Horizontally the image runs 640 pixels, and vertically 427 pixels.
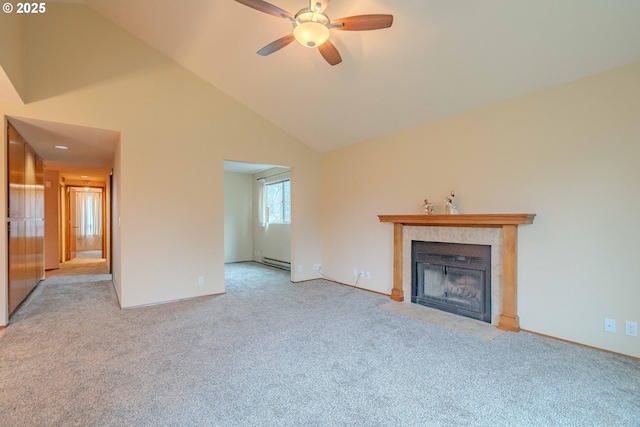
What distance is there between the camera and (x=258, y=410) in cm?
180

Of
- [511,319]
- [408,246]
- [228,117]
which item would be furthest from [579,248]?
[228,117]

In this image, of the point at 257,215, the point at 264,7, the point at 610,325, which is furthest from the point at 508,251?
the point at 257,215

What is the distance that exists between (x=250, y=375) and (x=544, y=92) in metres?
3.72

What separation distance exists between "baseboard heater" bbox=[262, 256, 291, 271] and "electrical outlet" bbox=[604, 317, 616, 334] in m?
5.10

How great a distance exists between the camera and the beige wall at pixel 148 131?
11.1 ft

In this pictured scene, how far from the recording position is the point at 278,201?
7258 millimetres

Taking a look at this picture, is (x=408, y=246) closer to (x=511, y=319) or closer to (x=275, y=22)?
(x=511, y=319)

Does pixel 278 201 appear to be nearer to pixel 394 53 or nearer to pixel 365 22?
pixel 394 53

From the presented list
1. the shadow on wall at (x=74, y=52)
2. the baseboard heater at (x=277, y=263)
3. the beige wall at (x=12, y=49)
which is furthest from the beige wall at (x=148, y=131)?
the baseboard heater at (x=277, y=263)

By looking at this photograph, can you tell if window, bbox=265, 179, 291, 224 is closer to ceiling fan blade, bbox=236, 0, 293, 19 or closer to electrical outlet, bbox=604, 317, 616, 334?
ceiling fan blade, bbox=236, 0, 293, 19

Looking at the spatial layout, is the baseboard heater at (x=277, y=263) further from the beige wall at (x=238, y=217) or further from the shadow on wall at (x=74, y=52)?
the shadow on wall at (x=74, y=52)

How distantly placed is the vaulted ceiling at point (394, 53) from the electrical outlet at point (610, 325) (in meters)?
2.20

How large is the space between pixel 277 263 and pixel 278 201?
1.51 m

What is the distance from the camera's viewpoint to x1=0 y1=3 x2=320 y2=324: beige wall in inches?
133
